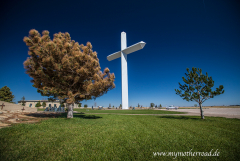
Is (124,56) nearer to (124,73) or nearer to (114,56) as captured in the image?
(114,56)

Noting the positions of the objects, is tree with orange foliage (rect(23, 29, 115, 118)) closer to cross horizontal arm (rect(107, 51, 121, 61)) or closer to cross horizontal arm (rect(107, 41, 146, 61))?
cross horizontal arm (rect(107, 41, 146, 61))

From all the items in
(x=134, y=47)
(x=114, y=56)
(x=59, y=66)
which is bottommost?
(x=59, y=66)

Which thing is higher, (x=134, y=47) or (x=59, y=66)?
(x=134, y=47)

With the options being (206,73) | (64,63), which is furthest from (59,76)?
(206,73)

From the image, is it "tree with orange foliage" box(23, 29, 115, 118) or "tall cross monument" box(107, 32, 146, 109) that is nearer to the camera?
"tree with orange foliage" box(23, 29, 115, 118)

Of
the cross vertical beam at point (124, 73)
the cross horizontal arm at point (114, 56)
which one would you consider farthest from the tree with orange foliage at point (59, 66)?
the cross horizontal arm at point (114, 56)

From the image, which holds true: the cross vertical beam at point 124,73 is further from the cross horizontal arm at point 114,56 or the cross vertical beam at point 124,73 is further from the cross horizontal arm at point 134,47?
the cross horizontal arm at point 114,56

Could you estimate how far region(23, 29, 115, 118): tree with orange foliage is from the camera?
375 inches

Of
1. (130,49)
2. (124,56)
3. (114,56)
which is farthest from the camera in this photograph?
(114,56)

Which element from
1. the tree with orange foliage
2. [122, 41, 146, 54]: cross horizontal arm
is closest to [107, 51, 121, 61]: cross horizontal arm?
[122, 41, 146, 54]: cross horizontal arm

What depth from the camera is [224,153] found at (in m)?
3.42

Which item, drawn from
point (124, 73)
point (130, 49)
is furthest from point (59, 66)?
point (130, 49)

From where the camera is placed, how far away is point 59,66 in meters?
9.72

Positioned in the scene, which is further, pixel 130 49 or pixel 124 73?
pixel 130 49
